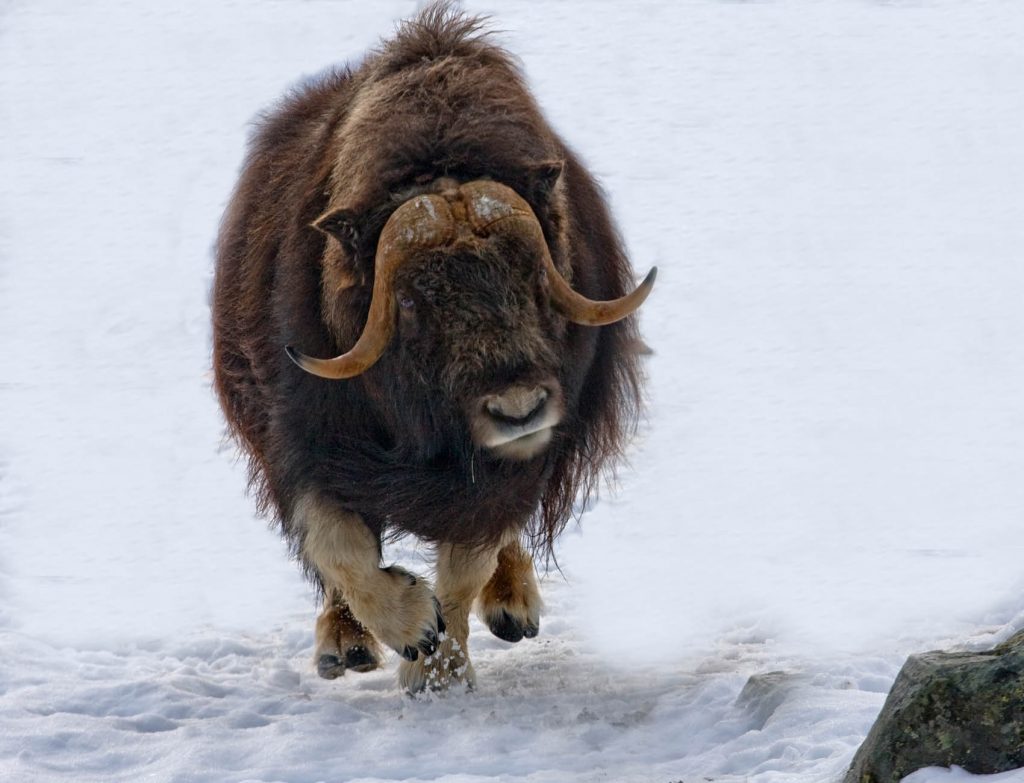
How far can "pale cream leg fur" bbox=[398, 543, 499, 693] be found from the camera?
4.73 m

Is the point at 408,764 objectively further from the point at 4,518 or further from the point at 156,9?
the point at 156,9

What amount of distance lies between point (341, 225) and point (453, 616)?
138cm

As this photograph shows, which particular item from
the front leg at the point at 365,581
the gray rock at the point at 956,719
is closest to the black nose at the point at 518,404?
the front leg at the point at 365,581

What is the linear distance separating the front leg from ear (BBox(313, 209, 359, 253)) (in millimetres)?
809

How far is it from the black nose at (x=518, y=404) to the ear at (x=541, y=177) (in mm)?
585

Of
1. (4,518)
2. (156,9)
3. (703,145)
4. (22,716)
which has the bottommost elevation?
(156,9)

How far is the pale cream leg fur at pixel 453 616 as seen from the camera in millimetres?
4734

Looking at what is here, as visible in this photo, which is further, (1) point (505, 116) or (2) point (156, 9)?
(2) point (156, 9)

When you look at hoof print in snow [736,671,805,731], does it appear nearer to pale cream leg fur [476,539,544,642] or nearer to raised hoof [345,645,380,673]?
pale cream leg fur [476,539,544,642]

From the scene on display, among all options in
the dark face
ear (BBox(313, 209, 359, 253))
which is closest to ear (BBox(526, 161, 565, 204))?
the dark face

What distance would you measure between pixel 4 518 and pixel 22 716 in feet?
8.68

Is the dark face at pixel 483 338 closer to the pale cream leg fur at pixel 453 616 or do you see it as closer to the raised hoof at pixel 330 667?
the pale cream leg fur at pixel 453 616

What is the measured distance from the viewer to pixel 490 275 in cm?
394

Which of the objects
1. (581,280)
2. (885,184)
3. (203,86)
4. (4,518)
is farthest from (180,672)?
(203,86)
